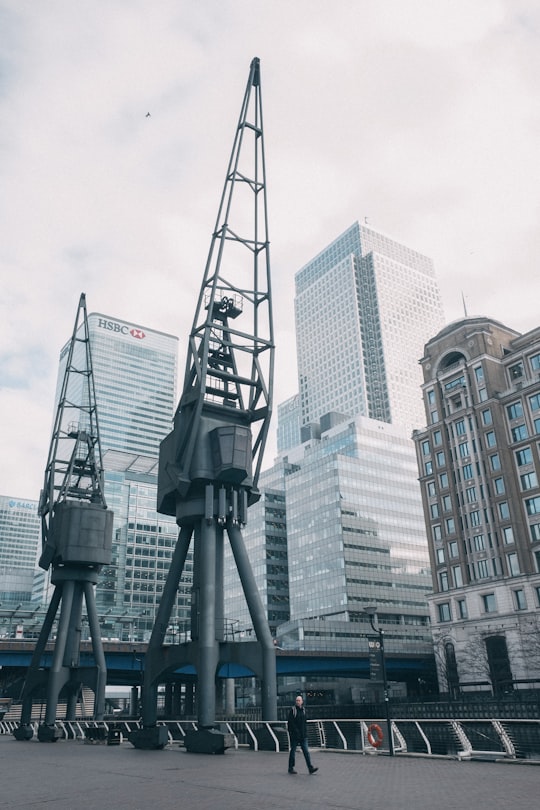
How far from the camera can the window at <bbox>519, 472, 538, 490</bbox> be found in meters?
76.2

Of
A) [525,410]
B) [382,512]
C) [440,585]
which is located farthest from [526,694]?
[382,512]

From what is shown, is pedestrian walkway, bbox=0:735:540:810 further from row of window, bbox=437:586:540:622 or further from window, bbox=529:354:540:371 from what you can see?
window, bbox=529:354:540:371

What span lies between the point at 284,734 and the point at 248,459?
484 inches

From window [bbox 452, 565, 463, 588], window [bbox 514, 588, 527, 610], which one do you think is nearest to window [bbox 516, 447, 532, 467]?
window [bbox 514, 588, 527, 610]

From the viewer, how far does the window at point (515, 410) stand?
80.6m

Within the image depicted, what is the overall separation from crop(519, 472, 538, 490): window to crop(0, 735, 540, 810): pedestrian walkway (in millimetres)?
59900

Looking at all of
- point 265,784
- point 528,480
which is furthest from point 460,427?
point 265,784

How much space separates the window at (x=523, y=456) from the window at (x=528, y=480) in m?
1.44

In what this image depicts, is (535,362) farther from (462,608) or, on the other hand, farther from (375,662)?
(375,662)

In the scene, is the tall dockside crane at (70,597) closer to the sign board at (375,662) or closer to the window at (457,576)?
the sign board at (375,662)

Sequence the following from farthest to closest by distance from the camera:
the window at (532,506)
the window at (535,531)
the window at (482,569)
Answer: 1. the window at (482,569)
2. the window at (532,506)
3. the window at (535,531)

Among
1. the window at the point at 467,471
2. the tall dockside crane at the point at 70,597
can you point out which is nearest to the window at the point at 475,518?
the window at the point at 467,471

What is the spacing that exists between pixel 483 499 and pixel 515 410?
1169cm

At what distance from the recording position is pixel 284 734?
89.4 ft
